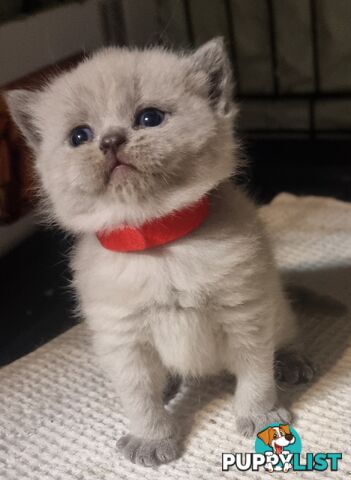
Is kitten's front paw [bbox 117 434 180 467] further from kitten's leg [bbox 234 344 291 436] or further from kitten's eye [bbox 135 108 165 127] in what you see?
kitten's eye [bbox 135 108 165 127]

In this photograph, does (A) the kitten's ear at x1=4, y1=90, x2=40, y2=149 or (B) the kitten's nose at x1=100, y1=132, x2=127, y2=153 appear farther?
(A) the kitten's ear at x1=4, y1=90, x2=40, y2=149

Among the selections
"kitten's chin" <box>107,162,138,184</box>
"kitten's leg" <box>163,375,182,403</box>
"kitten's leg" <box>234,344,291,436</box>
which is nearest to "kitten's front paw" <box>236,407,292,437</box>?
"kitten's leg" <box>234,344,291,436</box>

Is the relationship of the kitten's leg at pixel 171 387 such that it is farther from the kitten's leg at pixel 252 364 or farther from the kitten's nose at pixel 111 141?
the kitten's nose at pixel 111 141

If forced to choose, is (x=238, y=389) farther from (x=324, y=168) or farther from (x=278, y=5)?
(x=278, y=5)

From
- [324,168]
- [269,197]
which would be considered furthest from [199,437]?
[324,168]

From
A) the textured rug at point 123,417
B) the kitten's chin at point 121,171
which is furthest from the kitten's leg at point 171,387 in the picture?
the kitten's chin at point 121,171

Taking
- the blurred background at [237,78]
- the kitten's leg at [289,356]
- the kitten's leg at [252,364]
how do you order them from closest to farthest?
the kitten's leg at [252,364] < the kitten's leg at [289,356] < the blurred background at [237,78]
